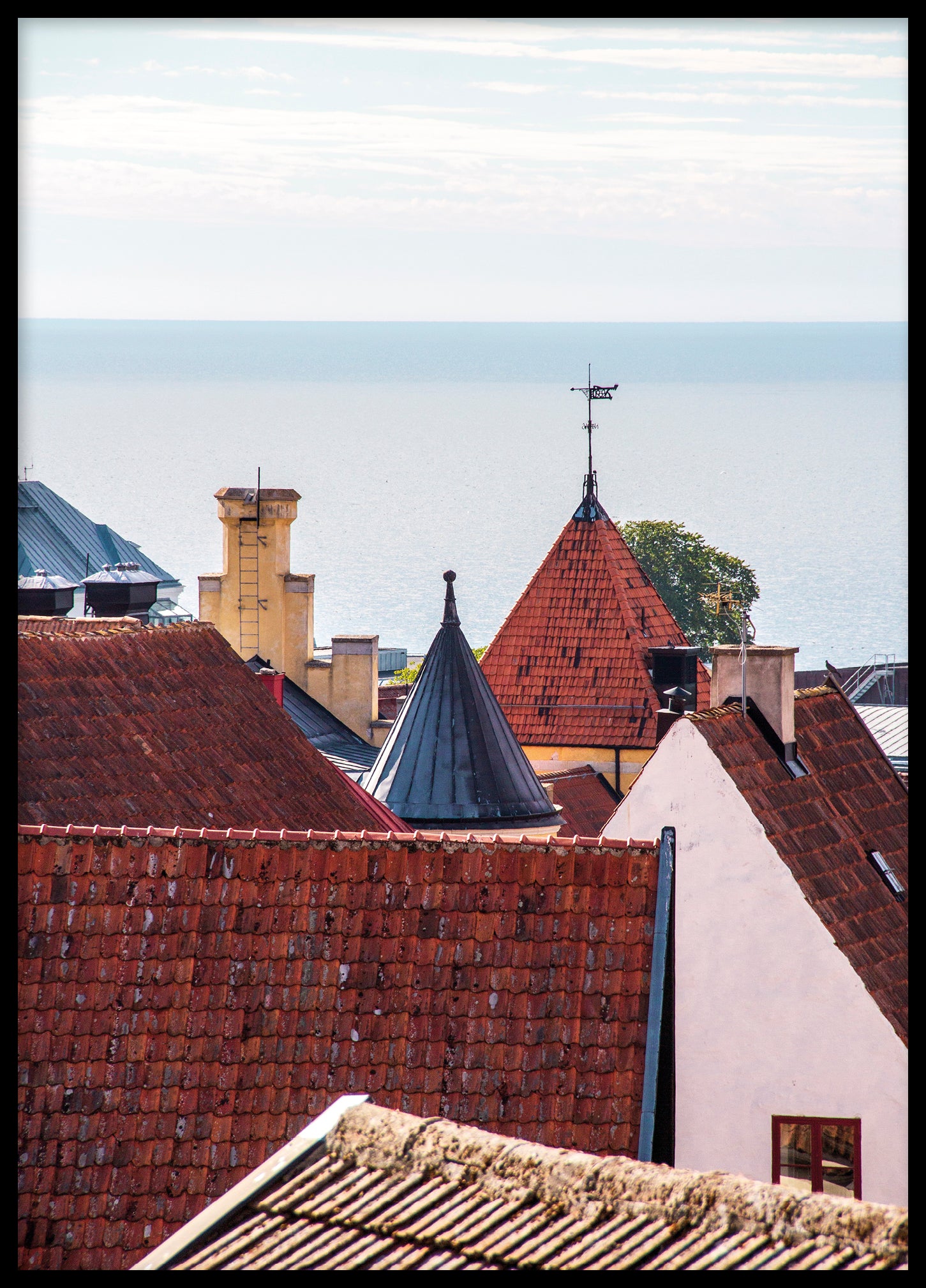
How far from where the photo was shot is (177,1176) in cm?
1340

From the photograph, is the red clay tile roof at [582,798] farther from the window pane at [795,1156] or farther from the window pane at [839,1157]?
the window pane at [795,1156]

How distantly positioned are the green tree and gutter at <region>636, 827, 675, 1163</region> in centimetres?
7451

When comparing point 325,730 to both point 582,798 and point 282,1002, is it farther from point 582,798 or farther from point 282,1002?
point 282,1002

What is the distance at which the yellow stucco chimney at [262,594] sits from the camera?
4228cm

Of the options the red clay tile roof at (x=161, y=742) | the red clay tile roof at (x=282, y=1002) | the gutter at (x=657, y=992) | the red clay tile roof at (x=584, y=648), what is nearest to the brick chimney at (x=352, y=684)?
the red clay tile roof at (x=584, y=648)

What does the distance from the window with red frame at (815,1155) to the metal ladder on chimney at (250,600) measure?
2633 cm

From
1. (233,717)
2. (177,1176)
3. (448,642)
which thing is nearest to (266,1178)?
(177,1176)

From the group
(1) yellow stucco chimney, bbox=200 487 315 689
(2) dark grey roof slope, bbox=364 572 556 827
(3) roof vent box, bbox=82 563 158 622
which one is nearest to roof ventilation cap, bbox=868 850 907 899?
(2) dark grey roof slope, bbox=364 572 556 827

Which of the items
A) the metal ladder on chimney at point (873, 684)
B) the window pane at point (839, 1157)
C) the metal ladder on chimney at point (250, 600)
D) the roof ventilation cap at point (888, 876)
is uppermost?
the metal ladder on chimney at point (873, 684)

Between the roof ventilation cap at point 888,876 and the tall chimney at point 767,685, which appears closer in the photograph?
the roof ventilation cap at point 888,876

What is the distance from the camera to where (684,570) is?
303ft

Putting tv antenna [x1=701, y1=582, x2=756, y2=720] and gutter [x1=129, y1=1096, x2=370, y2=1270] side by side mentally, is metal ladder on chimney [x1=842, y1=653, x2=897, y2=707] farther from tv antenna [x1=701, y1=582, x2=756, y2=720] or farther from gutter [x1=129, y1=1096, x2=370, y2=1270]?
gutter [x1=129, y1=1096, x2=370, y2=1270]
